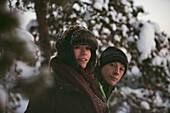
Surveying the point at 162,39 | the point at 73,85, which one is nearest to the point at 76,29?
the point at 73,85

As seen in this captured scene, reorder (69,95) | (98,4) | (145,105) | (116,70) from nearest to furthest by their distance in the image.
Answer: (69,95)
(116,70)
(98,4)
(145,105)

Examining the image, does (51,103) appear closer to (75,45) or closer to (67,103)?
(67,103)

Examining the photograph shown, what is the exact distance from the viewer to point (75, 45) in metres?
1.23

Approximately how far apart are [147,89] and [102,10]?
2.23 metres

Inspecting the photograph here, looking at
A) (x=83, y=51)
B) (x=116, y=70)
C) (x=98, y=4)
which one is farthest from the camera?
(x=98, y=4)

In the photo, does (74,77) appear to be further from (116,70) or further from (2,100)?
(2,100)

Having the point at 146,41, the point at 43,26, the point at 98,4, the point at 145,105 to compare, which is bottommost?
the point at 145,105

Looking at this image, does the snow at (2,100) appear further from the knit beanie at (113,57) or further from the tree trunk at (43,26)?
the tree trunk at (43,26)

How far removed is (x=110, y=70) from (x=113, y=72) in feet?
0.13

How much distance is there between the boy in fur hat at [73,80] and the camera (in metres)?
1.01

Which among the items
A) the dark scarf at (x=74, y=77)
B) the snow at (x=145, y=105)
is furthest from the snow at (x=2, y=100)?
the snow at (x=145, y=105)

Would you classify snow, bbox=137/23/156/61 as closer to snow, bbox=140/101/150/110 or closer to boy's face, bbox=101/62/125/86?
snow, bbox=140/101/150/110

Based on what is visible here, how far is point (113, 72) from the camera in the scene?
5.04 ft

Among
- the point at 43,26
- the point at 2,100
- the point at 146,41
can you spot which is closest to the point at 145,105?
the point at 146,41
